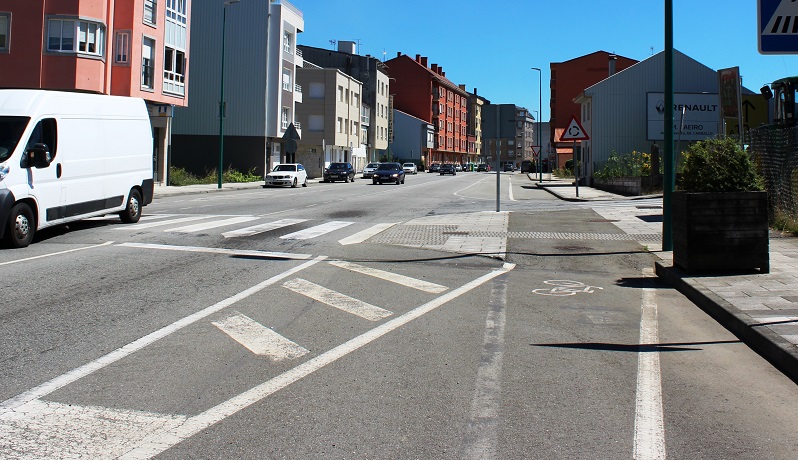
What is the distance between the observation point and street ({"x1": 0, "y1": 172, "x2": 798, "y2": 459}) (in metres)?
4.20

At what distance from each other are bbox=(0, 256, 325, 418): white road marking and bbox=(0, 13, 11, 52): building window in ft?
87.7

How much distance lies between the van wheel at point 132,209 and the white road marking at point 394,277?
6.53 metres

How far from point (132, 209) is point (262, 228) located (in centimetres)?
283

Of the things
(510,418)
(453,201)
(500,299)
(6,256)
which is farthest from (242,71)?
(510,418)

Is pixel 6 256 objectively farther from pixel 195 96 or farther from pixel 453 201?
pixel 195 96

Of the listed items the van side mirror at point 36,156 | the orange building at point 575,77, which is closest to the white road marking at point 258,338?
the van side mirror at point 36,156

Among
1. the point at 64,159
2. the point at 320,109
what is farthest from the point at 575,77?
the point at 64,159

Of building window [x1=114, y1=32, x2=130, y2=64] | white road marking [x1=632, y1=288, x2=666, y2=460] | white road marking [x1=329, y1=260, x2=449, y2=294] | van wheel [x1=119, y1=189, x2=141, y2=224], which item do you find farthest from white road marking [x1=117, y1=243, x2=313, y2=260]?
building window [x1=114, y1=32, x2=130, y2=64]

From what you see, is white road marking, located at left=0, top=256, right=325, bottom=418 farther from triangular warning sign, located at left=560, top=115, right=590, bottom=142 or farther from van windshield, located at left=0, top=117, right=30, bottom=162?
triangular warning sign, located at left=560, top=115, right=590, bottom=142

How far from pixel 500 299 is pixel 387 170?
41.9 m

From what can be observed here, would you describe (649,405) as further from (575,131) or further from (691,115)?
(691,115)

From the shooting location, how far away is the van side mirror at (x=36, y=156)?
12305mm

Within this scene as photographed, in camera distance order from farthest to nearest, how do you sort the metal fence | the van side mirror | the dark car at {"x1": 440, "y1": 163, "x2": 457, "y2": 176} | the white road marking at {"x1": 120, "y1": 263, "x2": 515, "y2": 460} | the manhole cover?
the dark car at {"x1": 440, "y1": 163, "x2": 457, "y2": 176}, the metal fence, the manhole cover, the van side mirror, the white road marking at {"x1": 120, "y1": 263, "x2": 515, "y2": 460}

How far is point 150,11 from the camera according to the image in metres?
36.2
